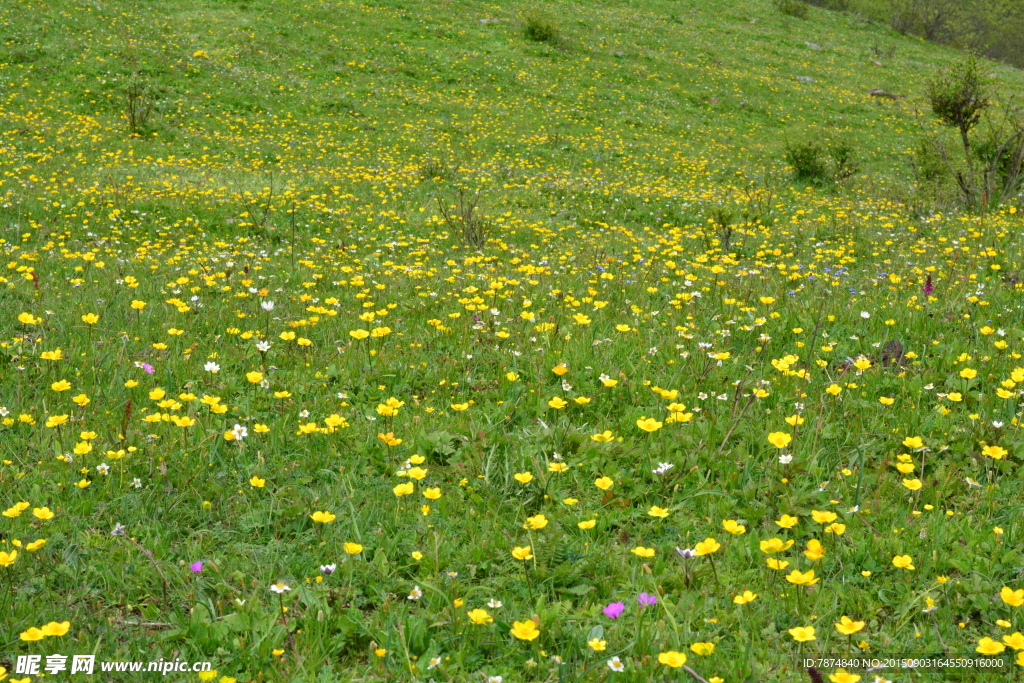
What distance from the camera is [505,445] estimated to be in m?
3.87

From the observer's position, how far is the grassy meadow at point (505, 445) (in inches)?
102

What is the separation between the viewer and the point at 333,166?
14.8 m

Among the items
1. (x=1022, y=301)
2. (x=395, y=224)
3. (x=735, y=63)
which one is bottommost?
(x=395, y=224)

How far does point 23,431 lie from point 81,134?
13696mm

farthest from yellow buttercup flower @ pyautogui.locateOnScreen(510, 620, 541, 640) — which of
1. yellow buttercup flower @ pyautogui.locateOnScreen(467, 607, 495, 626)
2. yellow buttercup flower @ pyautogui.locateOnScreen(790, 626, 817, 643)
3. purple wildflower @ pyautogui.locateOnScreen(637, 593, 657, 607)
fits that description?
yellow buttercup flower @ pyautogui.locateOnScreen(790, 626, 817, 643)

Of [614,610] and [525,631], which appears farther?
[614,610]

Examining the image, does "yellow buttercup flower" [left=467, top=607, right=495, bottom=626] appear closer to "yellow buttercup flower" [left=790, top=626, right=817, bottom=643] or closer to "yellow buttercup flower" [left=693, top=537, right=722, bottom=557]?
"yellow buttercup flower" [left=693, top=537, right=722, bottom=557]

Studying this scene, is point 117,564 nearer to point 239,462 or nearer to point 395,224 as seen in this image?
point 239,462

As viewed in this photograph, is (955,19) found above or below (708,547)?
above

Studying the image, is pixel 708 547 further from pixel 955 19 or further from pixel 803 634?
pixel 955 19

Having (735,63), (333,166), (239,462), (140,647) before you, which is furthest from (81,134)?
(735,63)

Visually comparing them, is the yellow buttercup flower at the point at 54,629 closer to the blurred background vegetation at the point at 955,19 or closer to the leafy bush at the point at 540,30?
the leafy bush at the point at 540,30

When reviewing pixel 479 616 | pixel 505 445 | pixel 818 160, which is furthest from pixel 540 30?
pixel 479 616

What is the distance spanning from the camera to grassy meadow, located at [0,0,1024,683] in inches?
102
